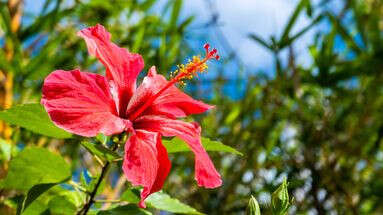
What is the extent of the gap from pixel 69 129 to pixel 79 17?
2125 mm

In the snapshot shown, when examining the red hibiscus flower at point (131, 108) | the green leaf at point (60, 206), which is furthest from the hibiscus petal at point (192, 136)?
the green leaf at point (60, 206)

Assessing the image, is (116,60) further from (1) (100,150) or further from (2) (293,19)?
(2) (293,19)

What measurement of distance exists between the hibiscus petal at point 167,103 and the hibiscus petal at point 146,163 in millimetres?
115

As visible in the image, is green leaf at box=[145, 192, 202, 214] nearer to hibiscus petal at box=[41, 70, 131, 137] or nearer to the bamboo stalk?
hibiscus petal at box=[41, 70, 131, 137]

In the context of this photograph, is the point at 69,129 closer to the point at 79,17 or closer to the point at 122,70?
the point at 122,70

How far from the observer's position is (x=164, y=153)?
82cm

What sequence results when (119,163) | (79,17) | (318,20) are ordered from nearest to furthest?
1. (119,163)
2. (318,20)
3. (79,17)

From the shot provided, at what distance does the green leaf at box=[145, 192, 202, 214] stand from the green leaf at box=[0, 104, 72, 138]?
24cm

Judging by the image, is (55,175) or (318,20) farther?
(318,20)

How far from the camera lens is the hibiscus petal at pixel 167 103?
95 cm

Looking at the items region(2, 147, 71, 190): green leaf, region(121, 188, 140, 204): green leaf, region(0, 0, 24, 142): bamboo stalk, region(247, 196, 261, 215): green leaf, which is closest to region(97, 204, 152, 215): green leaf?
region(121, 188, 140, 204): green leaf

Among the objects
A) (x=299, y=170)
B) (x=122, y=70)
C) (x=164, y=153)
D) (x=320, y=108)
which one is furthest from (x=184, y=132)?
(x=320, y=108)

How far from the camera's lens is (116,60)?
93cm

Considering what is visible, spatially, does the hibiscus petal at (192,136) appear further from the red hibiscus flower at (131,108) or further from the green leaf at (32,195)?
the green leaf at (32,195)
